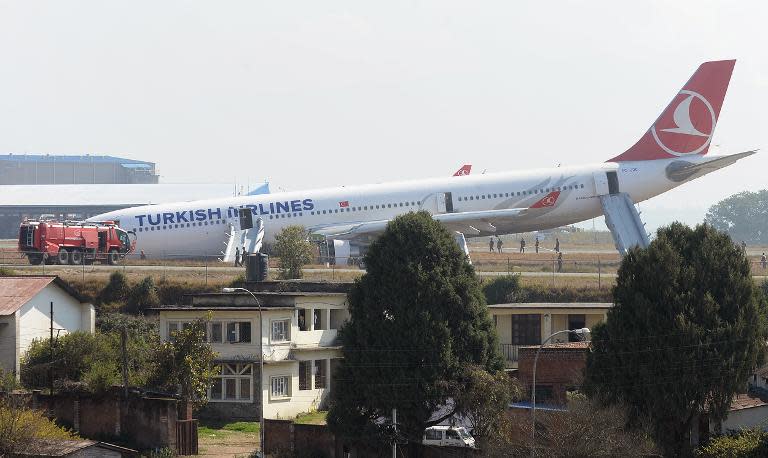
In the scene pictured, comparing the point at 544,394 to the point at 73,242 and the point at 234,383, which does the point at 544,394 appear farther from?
the point at 73,242

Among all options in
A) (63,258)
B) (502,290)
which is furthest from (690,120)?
(63,258)

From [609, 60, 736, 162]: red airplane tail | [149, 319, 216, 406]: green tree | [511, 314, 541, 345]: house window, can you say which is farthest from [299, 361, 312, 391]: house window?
[609, 60, 736, 162]: red airplane tail

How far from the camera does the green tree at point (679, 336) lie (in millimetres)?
46062

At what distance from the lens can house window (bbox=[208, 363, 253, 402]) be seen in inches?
2162

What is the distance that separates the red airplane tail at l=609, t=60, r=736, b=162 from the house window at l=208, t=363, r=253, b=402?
3984 centimetres

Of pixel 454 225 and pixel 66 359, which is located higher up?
pixel 454 225

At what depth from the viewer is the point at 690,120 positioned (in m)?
89.2

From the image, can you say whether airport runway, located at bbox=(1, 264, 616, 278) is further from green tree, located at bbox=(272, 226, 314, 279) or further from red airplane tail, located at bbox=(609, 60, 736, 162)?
red airplane tail, located at bbox=(609, 60, 736, 162)

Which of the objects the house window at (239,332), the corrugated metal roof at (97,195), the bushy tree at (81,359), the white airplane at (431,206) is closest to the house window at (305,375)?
the house window at (239,332)

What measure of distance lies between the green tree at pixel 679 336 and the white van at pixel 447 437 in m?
4.17

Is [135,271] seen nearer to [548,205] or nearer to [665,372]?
[548,205]

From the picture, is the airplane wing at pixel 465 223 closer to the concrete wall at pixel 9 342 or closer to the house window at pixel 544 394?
the concrete wall at pixel 9 342

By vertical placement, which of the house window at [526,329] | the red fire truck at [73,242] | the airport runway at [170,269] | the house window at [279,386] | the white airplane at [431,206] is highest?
the white airplane at [431,206]

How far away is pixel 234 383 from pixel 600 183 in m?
36.9
